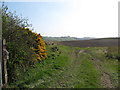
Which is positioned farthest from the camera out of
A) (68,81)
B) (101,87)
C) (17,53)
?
(17,53)

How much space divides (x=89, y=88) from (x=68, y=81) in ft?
4.69

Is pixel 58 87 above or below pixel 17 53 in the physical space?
below

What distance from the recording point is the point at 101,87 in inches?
270

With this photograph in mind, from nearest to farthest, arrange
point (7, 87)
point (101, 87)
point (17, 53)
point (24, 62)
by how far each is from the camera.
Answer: point (7, 87)
point (101, 87)
point (17, 53)
point (24, 62)

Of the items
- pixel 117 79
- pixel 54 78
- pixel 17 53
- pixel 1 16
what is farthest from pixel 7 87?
pixel 117 79

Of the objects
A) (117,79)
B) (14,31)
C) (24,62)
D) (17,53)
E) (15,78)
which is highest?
(14,31)

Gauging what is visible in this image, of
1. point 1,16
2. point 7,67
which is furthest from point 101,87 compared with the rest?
point 1,16

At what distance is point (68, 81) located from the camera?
24.5 feet

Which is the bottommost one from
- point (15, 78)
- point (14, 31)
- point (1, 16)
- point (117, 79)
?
point (117, 79)

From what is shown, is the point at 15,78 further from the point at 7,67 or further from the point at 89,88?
the point at 89,88

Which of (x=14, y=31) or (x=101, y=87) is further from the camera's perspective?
(x=14, y=31)

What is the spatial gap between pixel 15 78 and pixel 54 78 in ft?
8.10

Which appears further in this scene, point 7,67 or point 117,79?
point 117,79

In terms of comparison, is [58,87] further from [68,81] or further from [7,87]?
[7,87]
